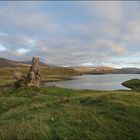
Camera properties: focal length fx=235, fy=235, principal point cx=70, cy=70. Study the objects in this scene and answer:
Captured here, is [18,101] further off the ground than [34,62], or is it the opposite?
[34,62]

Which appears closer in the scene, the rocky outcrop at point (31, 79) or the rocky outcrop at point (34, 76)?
the rocky outcrop at point (31, 79)

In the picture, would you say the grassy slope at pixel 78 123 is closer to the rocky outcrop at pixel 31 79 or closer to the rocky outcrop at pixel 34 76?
the rocky outcrop at pixel 31 79

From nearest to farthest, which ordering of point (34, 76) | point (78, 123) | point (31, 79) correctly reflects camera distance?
point (78, 123) < point (31, 79) < point (34, 76)

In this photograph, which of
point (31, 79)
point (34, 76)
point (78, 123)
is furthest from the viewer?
point (34, 76)

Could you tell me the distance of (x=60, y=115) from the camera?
62.7 feet

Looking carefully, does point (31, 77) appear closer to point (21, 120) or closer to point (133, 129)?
point (21, 120)

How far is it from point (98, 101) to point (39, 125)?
8.12 metres

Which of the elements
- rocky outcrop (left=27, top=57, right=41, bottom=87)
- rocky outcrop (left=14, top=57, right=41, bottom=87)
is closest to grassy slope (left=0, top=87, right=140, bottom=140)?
A: rocky outcrop (left=14, top=57, right=41, bottom=87)

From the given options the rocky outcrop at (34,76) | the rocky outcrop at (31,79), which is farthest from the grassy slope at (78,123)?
the rocky outcrop at (34,76)

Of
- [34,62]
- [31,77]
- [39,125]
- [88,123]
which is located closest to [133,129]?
[88,123]

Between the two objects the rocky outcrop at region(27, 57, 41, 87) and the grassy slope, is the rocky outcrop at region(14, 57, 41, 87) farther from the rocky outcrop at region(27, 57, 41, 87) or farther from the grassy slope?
the grassy slope

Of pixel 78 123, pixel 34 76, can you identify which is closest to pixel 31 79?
pixel 34 76

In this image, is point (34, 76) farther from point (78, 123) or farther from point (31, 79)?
point (78, 123)

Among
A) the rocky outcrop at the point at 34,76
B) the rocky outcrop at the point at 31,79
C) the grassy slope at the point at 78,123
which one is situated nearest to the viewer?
the grassy slope at the point at 78,123
